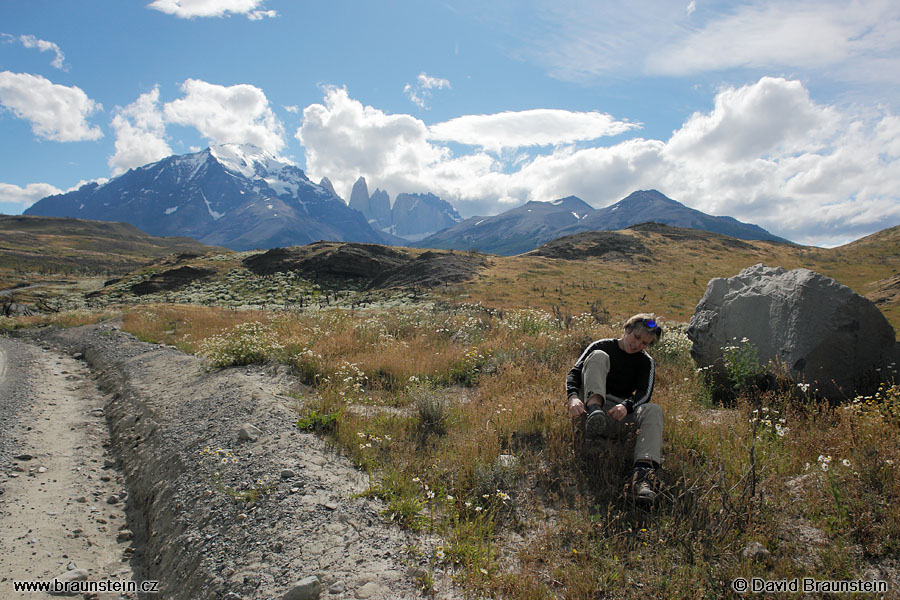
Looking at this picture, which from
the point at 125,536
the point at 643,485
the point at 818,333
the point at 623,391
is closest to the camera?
the point at 643,485

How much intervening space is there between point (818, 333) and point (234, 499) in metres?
7.76

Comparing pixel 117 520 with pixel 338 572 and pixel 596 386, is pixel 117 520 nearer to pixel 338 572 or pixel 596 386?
pixel 338 572

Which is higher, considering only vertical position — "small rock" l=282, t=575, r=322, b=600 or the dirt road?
"small rock" l=282, t=575, r=322, b=600

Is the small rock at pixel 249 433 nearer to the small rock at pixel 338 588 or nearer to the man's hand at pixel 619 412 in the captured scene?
the small rock at pixel 338 588

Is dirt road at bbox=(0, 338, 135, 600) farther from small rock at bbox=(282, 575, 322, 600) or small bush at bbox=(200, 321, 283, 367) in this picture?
small bush at bbox=(200, 321, 283, 367)

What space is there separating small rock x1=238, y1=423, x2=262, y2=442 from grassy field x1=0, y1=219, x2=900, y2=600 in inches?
26.5

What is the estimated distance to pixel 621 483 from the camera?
421 cm

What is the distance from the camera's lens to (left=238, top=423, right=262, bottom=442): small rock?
5.44 m

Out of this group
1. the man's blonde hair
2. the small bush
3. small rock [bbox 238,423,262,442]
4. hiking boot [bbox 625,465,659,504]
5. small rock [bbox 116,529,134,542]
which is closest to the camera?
hiking boot [bbox 625,465,659,504]

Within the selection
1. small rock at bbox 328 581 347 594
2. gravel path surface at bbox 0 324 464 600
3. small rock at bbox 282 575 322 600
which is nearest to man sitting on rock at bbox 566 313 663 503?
gravel path surface at bbox 0 324 464 600

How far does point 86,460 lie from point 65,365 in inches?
360

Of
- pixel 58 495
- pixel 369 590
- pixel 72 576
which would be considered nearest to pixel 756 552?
pixel 369 590

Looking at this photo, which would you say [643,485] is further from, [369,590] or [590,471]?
[369,590]

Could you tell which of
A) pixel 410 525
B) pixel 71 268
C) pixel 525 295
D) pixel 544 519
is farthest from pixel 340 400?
pixel 71 268
